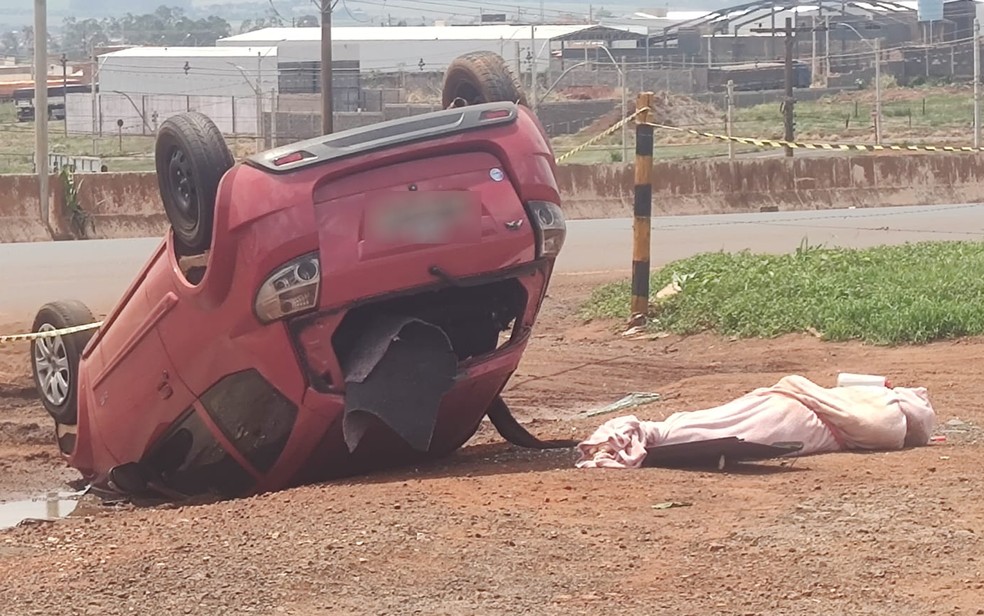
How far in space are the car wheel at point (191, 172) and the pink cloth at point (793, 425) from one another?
6.01ft

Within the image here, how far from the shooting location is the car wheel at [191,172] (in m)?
6.23

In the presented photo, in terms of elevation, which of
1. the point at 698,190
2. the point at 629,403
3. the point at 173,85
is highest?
the point at 173,85

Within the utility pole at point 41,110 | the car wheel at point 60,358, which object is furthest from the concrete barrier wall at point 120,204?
the car wheel at point 60,358

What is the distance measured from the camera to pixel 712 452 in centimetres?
624

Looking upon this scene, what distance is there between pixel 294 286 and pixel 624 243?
13.1 m

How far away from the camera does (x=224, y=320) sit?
6.25 metres

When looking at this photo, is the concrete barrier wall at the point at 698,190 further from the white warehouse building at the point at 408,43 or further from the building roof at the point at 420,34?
the building roof at the point at 420,34

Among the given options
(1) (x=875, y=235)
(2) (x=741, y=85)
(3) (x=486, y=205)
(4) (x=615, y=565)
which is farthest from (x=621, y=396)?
(2) (x=741, y=85)

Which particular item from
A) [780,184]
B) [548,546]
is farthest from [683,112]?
[548,546]

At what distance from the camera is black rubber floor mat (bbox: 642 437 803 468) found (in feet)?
20.2

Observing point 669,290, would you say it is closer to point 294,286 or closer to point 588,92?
point 294,286

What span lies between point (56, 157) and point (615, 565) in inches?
1165

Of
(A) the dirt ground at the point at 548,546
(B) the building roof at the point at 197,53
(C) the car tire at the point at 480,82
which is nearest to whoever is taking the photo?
(A) the dirt ground at the point at 548,546

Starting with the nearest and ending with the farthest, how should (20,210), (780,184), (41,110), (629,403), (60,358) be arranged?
1. (60,358)
2. (629,403)
3. (20,210)
4. (41,110)
5. (780,184)
